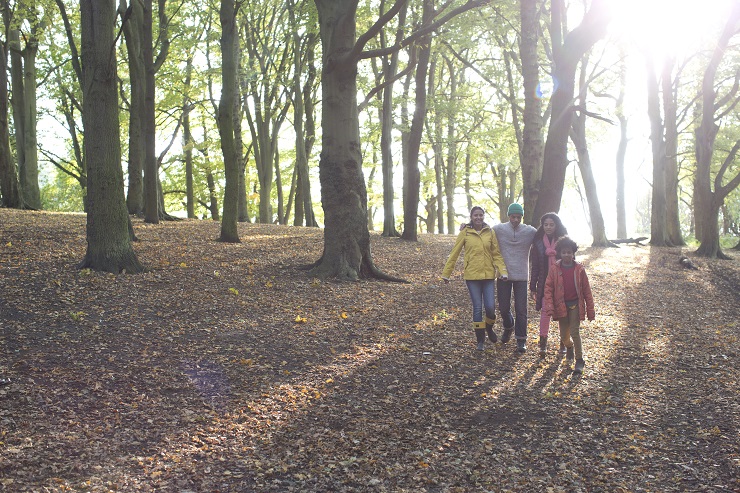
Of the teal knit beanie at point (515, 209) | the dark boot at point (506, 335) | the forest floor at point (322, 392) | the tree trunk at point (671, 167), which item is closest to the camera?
the forest floor at point (322, 392)

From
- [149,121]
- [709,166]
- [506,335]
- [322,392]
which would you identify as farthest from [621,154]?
[322,392]

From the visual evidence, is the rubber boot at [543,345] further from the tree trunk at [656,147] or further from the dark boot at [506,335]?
the tree trunk at [656,147]

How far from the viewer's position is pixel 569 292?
23.1ft

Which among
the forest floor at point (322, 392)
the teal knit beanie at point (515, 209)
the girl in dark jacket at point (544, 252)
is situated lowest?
the forest floor at point (322, 392)

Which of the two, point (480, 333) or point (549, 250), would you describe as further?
point (480, 333)

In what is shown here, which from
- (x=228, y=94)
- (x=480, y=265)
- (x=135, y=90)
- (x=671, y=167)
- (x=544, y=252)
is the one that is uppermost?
(x=135, y=90)

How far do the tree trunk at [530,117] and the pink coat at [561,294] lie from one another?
573 cm

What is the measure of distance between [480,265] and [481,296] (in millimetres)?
424

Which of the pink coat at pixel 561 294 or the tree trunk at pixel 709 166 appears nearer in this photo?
the pink coat at pixel 561 294

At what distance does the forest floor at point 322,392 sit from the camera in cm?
443

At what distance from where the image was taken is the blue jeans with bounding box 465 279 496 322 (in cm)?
771

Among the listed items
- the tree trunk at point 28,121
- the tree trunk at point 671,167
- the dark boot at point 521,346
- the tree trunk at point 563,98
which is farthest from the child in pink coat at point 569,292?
the tree trunk at point 28,121

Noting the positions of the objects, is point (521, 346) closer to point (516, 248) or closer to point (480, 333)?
point (480, 333)

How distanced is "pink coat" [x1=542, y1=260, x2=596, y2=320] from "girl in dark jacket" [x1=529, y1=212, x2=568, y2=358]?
11.2 inches
